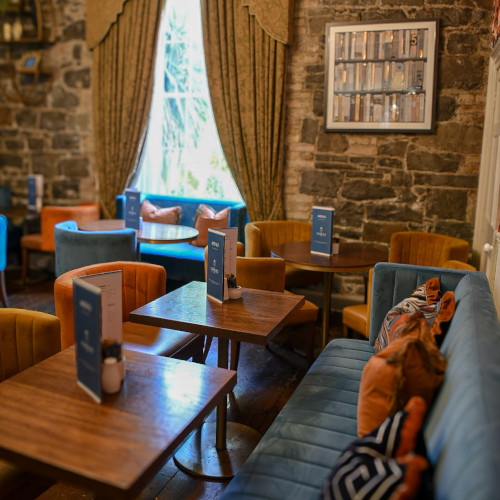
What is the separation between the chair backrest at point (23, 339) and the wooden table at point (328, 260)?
6.13 ft

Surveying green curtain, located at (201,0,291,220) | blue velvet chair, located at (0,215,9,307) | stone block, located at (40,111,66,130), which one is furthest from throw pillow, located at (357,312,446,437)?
stone block, located at (40,111,66,130)

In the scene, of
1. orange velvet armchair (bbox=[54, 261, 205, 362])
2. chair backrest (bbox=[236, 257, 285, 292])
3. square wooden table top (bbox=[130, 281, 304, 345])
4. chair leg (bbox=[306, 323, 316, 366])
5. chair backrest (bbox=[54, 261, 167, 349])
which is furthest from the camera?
chair leg (bbox=[306, 323, 316, 366])

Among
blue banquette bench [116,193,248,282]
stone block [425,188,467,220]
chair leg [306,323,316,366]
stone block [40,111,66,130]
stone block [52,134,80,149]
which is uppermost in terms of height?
stone block [40,111,66,130]

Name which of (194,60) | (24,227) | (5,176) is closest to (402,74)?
(194,60)

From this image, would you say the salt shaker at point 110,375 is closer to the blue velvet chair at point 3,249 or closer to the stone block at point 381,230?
the blue velvet chair at point 3,249

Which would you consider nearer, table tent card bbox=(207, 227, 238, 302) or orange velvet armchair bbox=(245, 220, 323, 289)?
table tent card bbox=(207, 227, 238, 302)

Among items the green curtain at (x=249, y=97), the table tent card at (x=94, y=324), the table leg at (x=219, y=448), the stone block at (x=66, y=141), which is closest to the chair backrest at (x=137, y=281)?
the table leg at (x=219, y=448)

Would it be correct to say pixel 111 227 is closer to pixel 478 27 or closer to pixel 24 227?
pixel 24 227

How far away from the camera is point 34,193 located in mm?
5840

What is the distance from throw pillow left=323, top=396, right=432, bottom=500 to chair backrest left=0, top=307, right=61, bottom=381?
124 cm

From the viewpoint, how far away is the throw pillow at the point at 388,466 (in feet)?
4.06

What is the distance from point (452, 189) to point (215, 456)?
3.02 metres

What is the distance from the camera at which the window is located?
18.0 ft

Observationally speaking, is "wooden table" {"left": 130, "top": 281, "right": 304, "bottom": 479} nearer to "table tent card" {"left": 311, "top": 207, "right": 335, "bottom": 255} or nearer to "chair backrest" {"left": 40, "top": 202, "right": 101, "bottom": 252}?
"table tent card" {"left": 311, "top": 207, "right": 335, "bottom": 255}
